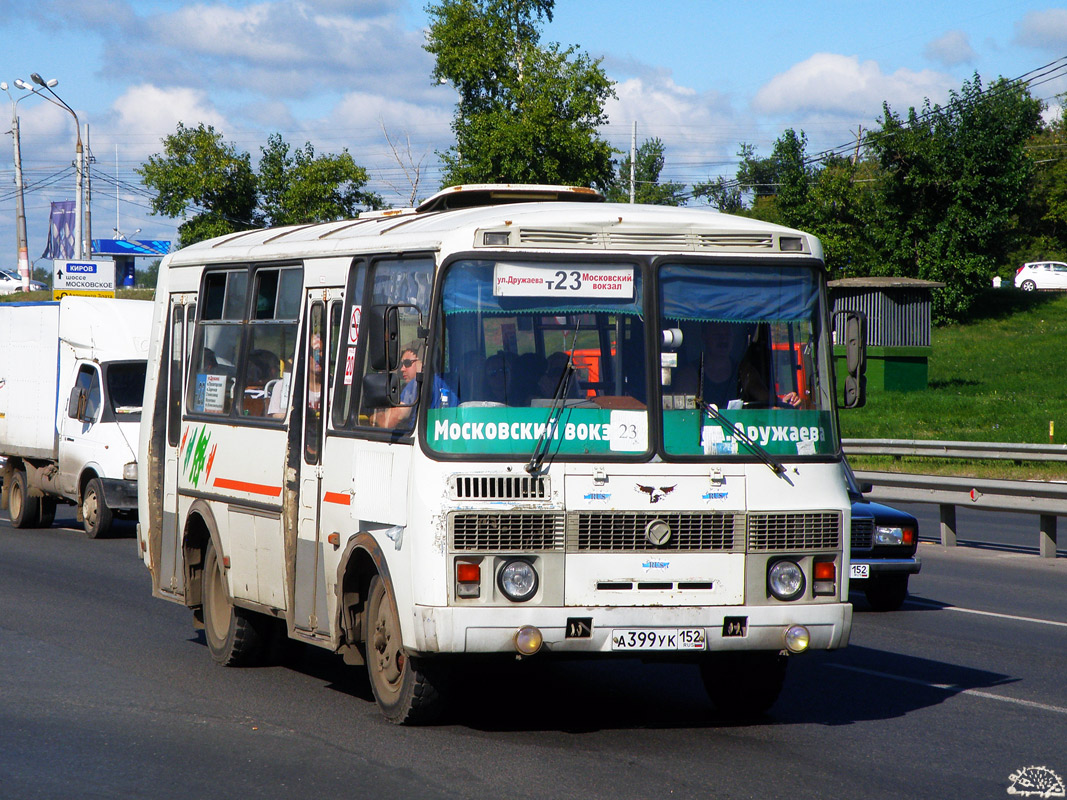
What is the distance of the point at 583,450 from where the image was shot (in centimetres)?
690

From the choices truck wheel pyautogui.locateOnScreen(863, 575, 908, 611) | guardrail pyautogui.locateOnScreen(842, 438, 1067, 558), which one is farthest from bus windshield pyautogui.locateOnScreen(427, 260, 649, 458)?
guardrail pyautogui.locateOnScreen(842, 438, 1067, 558)

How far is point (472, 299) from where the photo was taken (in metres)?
6.97

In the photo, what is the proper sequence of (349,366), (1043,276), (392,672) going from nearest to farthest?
(392,672) < (349,366) < (1043,276)

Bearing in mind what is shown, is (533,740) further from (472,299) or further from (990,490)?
(990,490)

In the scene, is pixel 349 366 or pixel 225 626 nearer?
pixel 349 366

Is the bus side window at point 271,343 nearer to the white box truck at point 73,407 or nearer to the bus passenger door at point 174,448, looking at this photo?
the bus passenger door at point 174,448

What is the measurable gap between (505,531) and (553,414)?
61cm

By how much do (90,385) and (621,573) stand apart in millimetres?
13885

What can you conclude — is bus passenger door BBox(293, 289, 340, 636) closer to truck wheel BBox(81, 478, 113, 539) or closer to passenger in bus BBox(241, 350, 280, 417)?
passenger in bus BBox(241, 350, 280, 417)

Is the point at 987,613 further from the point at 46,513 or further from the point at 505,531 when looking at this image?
the point at 46,513

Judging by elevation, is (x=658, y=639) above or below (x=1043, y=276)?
below

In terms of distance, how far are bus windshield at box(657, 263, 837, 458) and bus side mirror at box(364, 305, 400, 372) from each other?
4.36 ft

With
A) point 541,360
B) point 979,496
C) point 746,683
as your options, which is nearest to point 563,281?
point 541,360

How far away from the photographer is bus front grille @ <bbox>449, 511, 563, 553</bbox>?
6.73 m
